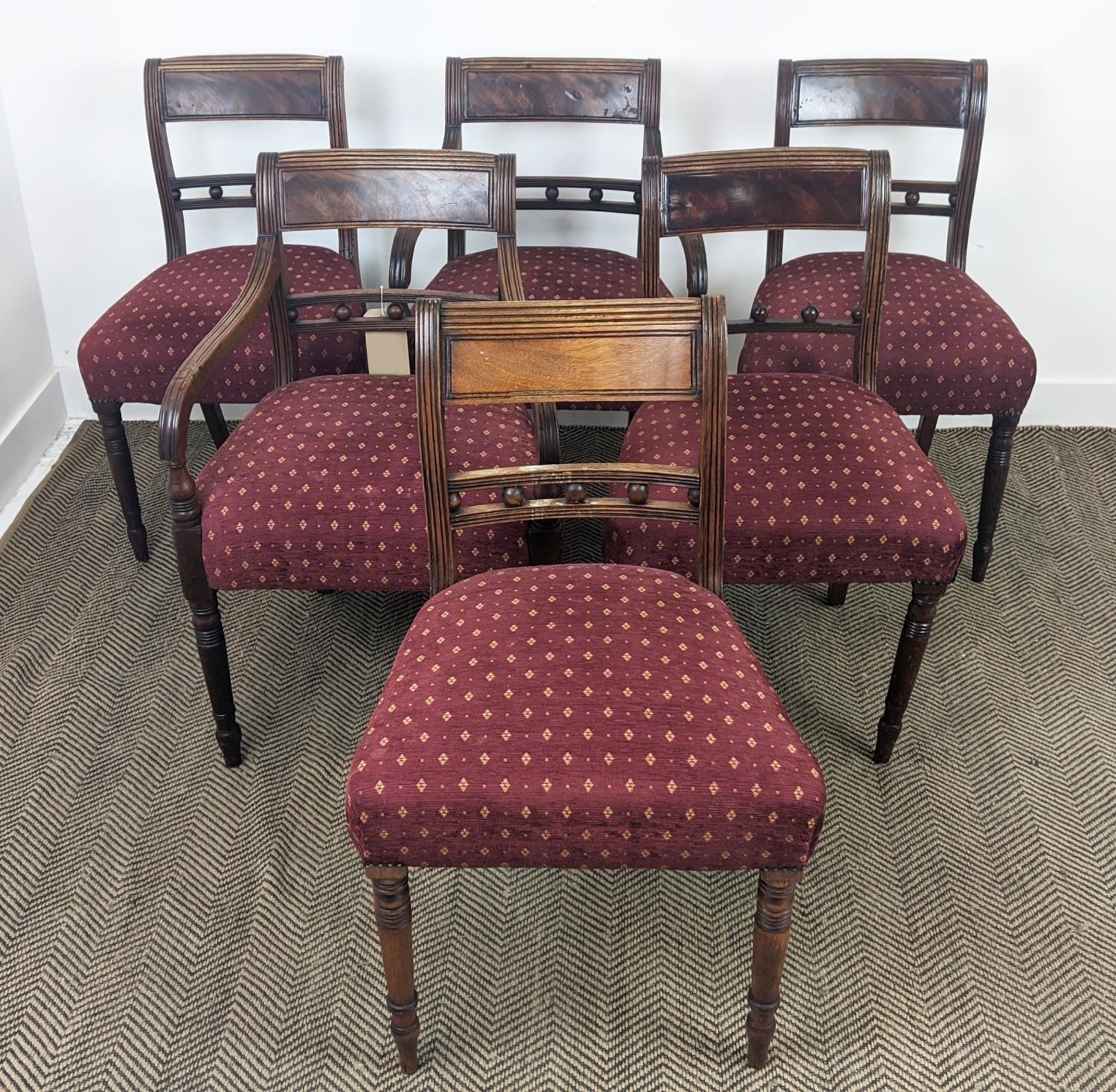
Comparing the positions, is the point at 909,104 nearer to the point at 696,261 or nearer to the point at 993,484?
the point at 696,261

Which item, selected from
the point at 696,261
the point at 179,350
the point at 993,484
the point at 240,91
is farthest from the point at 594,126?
the point at 993,484

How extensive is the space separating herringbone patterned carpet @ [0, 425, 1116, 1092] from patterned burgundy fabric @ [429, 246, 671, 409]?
2.07 ft

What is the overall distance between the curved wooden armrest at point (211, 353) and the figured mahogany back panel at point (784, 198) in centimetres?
61

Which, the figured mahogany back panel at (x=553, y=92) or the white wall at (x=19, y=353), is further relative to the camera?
the white wall at (x=19, y=353)

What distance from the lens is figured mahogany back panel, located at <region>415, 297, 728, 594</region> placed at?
1.38m

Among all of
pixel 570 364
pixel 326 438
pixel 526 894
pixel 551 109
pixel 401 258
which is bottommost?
pixel 526 894

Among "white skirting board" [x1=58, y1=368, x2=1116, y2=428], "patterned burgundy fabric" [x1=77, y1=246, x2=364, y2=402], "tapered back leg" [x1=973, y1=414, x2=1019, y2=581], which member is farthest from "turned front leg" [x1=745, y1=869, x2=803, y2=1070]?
"white skirting board" [x1=58, y1=368, x2=1116, y2=428]

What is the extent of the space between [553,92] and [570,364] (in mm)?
1153

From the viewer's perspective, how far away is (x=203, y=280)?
2.26 meters

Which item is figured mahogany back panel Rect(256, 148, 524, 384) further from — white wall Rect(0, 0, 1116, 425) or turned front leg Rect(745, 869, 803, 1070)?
turned front leg Rect(745, 869, 803, 1070)

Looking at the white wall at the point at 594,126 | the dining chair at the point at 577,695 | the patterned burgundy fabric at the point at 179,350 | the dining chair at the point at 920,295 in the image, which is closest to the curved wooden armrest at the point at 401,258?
the patterned burgundy fabric at the point at 179,350

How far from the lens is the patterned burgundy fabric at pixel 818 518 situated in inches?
64.3

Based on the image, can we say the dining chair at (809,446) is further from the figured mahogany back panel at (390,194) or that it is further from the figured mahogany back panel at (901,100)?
the figured mahogany back panel at (901,100)

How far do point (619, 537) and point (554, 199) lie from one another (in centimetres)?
101
